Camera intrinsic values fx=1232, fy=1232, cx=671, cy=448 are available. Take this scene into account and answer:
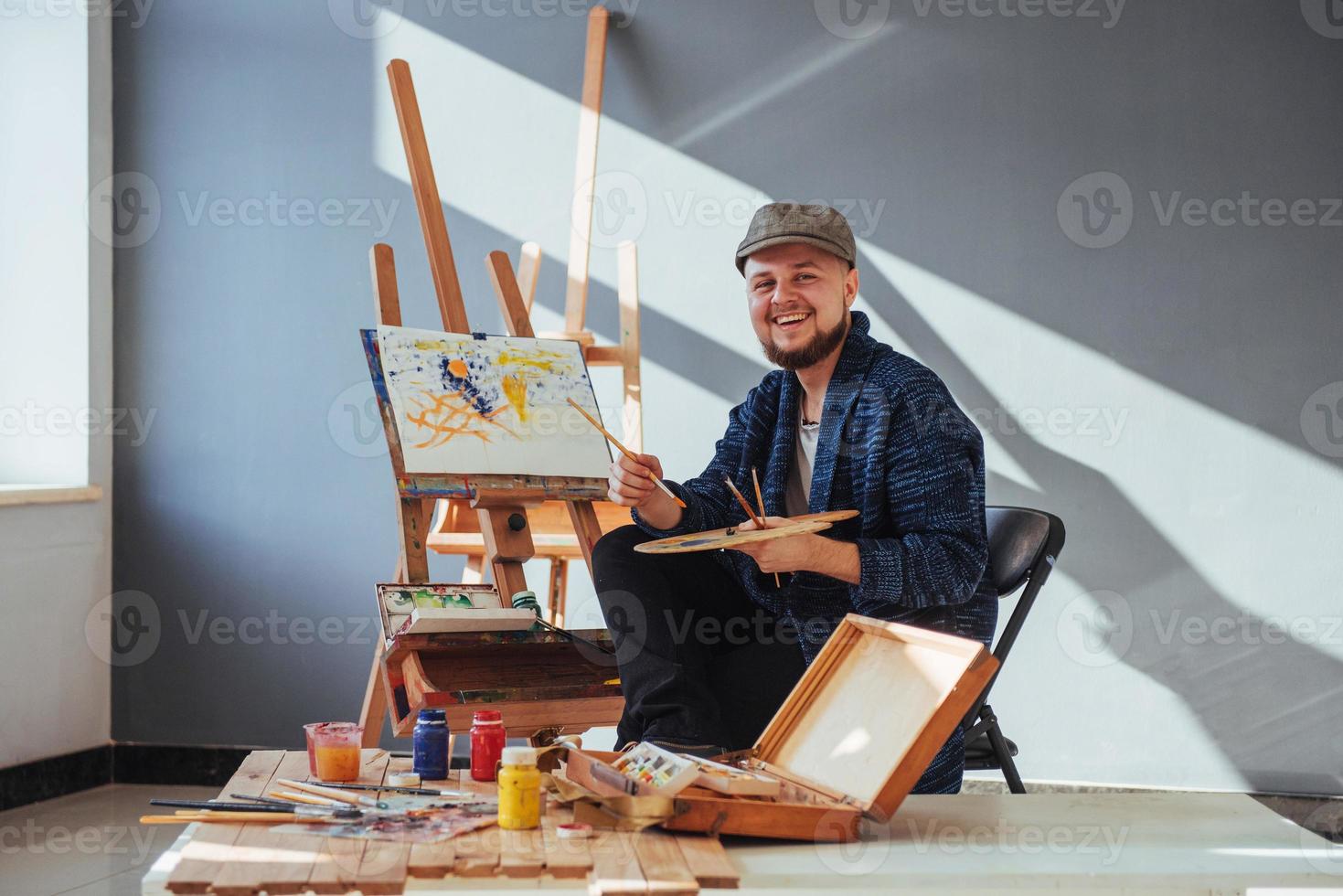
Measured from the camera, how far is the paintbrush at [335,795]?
62.9 inches

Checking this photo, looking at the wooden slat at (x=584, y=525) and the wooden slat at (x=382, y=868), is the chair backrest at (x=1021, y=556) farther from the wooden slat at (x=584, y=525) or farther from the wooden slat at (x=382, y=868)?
the wooden slat at (x=382, y=868)

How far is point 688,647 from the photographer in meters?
2.02

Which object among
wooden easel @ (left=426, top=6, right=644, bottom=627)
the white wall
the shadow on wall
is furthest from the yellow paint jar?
the white wall

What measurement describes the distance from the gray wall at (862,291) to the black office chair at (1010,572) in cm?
97

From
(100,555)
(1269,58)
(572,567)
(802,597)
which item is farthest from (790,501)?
(100,555)

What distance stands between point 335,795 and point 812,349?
1100 mm

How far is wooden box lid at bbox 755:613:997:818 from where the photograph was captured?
1485mm

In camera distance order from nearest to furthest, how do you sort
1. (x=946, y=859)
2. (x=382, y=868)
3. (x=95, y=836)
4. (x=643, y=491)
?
(x=382, y=868)
(x=946, y=859)
(x=643, y=491)
(x=95, y=836)

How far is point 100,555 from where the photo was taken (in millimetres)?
3512

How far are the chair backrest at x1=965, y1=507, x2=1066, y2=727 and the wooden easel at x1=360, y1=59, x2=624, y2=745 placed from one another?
0.75 m

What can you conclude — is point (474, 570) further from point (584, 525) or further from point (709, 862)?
point (709, 862)

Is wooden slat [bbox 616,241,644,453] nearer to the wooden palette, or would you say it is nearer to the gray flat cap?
the gray flat cap

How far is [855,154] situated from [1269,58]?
1.09 meters

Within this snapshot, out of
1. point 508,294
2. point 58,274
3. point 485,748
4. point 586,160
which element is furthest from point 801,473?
point 58,274
